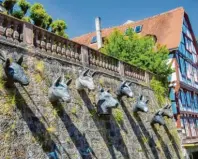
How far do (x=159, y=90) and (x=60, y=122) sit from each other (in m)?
7.88

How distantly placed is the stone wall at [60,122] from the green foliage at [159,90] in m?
2.75

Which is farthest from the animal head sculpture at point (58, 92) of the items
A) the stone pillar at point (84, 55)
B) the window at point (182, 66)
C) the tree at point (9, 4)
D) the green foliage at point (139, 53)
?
the window at point (182, 66)

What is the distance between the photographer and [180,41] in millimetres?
22000

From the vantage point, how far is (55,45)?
332 inches

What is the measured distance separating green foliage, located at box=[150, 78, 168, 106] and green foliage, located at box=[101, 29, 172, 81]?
933mm

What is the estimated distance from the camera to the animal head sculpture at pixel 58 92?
7138 millimetres

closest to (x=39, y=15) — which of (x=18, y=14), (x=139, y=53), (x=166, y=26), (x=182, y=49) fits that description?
(x=18, y=14)

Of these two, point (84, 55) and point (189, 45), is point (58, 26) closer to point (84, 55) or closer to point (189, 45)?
point (84, 55)

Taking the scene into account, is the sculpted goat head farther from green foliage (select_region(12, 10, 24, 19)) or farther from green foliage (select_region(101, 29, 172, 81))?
green foliage (select_region(12, 10, 24, 19))

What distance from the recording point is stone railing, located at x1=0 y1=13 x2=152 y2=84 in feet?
23.2

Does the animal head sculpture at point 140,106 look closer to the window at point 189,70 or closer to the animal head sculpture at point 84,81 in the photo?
the animal head sculpture at point 84,81

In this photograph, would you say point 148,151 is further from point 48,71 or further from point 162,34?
point 162,34

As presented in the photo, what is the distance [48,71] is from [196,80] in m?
19.1

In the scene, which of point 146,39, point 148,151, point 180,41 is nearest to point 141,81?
point 148,151
